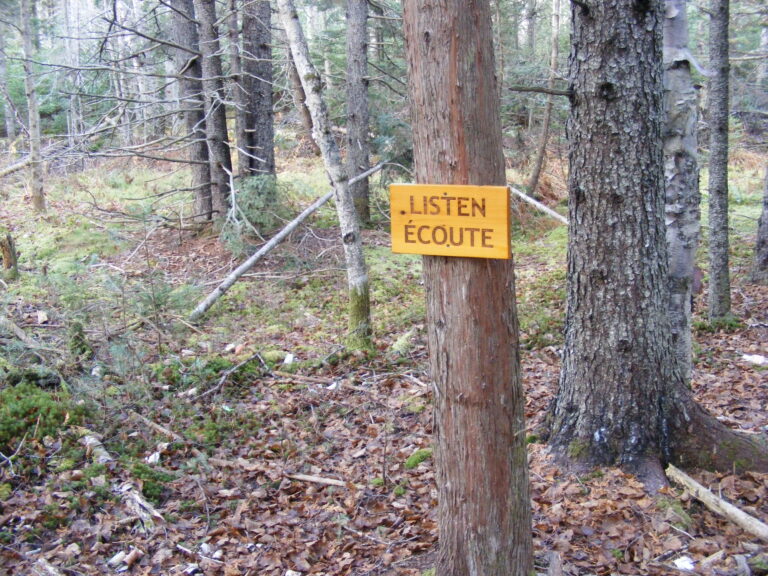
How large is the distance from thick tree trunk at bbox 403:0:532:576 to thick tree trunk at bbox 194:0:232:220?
333 inches

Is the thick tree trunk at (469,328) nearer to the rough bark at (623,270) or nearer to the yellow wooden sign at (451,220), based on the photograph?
the yellow wooden sign at (451,220)

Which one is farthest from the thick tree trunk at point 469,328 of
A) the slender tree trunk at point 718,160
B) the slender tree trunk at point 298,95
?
the slender tree trunk at point 298,95

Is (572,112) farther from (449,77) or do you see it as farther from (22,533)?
(22,533)

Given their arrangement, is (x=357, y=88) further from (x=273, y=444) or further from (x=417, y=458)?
(x=417, y=458)

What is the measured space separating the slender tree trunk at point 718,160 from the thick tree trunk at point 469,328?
5.53m

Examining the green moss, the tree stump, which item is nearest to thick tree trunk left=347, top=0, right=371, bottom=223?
the tree stump

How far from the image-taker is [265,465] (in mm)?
4832

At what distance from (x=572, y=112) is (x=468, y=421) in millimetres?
2251

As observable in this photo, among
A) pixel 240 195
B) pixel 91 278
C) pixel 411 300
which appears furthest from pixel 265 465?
pixel 240 195

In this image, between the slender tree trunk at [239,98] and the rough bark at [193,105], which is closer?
the slender tree trunk at [239,98]

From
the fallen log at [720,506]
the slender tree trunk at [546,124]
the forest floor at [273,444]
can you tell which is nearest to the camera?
the fallen log at [720,506]

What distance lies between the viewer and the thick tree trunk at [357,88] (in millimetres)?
11586

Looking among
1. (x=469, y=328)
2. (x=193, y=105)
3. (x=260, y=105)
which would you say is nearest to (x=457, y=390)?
(x=469, y=328)

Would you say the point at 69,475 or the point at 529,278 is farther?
the point at 529,278
